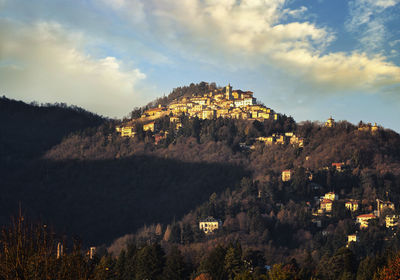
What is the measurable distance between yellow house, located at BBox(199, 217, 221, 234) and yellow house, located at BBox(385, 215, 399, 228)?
93.7ft

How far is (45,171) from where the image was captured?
6772 inches

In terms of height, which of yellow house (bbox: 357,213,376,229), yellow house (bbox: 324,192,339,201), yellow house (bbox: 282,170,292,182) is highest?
yellow house (bbox: 282,170,292,182)

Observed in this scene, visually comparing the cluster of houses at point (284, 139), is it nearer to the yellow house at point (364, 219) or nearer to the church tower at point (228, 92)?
the church tower at point (228, 92)

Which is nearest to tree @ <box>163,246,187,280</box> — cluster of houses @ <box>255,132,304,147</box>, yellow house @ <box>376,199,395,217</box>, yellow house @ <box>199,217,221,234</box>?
yellow house @ <box>199,217,221,234</box>

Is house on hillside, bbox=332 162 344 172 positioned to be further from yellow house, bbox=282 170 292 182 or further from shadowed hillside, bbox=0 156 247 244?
shadowed hillside, bbox=0 156 247 244

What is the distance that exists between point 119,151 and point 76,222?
39174 millimetres

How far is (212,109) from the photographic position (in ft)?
595

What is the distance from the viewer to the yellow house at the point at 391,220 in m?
110

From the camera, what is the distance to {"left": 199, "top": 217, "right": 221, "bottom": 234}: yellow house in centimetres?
11356

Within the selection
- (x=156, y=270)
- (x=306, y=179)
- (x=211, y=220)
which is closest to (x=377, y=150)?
(x=306, y=179)

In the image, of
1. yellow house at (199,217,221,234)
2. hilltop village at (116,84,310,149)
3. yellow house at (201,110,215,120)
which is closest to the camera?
yellow house at (199,217,221,234)

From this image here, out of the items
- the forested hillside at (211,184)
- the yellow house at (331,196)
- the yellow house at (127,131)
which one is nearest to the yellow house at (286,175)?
the forested hillside at (211,184)

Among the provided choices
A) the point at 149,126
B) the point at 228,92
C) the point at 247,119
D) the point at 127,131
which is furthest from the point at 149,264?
the point at 228,92

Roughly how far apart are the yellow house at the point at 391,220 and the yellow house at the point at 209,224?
2857 centimetres
